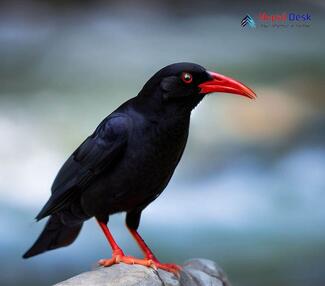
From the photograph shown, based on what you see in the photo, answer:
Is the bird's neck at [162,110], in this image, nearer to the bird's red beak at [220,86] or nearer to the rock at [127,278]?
the bird's red beak at [220,86]

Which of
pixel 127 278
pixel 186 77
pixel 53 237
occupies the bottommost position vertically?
pixel 127 278

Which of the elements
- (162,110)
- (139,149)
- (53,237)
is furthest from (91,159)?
(53,237)

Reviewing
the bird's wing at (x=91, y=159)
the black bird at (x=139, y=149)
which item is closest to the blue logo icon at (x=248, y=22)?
the black bird at (x=139, y=149)

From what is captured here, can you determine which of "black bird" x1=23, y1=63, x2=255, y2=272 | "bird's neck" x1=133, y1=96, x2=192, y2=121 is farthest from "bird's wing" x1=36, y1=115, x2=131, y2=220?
"bird's neck" x1=133, y1=96, x2=192, y2=121

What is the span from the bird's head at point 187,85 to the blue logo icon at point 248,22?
7.61 feet

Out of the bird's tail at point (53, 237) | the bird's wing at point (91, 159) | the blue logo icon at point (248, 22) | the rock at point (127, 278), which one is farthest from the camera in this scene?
the blue logo icon at point (248, 22)

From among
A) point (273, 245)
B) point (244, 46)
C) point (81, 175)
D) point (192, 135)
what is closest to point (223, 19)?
point (244, 46)

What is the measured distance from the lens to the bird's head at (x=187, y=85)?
3205mm

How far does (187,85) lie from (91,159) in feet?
2.19

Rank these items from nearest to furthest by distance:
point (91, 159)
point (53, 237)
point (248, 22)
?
point (91, 159) < point (53, 237) < point (248, 22)

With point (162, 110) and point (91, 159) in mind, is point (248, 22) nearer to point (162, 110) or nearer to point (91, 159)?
point (162, 110)

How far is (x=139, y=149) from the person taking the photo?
3.25 meters

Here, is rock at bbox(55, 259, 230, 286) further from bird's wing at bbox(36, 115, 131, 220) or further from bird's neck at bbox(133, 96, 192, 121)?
bird's neck at bbox(133, 96, 192, 121)

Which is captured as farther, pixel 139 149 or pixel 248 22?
pixel 248 22
